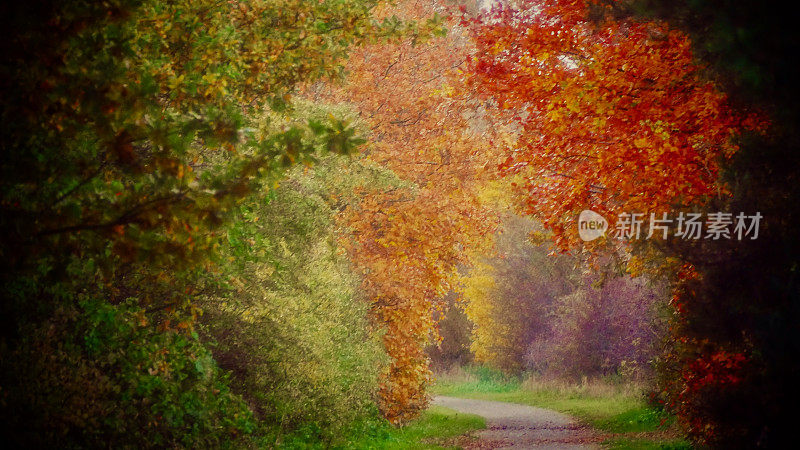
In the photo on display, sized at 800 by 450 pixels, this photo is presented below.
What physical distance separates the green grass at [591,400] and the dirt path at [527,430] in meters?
0.56

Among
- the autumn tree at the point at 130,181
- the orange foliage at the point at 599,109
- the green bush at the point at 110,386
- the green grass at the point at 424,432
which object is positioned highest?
the orange foliage at the point at 599,109

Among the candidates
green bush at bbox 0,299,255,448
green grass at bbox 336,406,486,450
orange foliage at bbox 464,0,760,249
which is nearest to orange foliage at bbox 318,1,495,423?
green grass at bbox 336,406,486,450

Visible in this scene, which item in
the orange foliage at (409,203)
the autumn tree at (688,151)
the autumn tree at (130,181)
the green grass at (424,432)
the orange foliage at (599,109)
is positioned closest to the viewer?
the autumn tree at (130,181)

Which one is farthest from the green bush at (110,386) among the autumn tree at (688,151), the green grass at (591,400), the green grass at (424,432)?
the green grass at (591,400)

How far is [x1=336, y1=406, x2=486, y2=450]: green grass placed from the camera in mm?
15376

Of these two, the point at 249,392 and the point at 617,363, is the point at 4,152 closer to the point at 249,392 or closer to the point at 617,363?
the point at 249,392

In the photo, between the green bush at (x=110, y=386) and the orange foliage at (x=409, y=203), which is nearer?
the green bush at (x=110, y=386)

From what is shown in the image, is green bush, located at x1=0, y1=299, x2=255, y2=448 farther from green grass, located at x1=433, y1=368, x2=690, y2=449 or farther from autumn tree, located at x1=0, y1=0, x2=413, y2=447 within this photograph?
green grass, located at x1=433, y1=368, x2=690, y2=449

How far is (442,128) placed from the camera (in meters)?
20.1

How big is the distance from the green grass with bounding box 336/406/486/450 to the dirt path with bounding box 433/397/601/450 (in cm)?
60

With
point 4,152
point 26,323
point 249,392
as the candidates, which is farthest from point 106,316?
point 249,392

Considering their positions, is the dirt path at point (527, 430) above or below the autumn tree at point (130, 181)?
below

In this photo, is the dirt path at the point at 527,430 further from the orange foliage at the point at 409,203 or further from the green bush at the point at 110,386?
the green bush at the point at 110,386

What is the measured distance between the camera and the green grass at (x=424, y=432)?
605 inches
